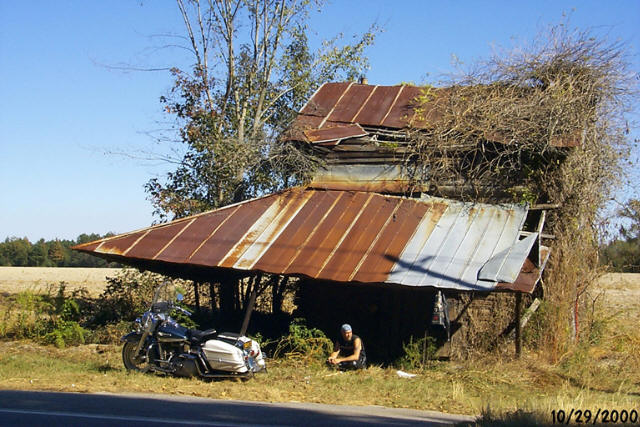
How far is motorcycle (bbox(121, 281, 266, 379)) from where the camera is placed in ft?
34.9

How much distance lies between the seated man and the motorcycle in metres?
1.55

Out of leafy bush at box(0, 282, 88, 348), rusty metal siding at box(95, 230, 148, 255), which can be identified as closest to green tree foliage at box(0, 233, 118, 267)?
leafy bush at box(0, 282, 88, 348)

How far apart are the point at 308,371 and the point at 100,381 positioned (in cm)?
346

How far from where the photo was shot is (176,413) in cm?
788

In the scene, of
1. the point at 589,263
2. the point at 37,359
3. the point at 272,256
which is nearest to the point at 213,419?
the point at 272,256

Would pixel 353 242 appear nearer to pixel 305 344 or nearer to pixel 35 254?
pixel 305 344

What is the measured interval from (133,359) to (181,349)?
1005mm

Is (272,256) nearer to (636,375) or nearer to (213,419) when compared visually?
(213,419)

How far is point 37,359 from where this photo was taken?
13.2 metres

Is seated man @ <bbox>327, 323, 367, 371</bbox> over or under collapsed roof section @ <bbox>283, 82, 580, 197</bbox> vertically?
under

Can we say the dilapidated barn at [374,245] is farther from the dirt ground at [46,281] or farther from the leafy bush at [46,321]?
the dirt ground at [46,281]

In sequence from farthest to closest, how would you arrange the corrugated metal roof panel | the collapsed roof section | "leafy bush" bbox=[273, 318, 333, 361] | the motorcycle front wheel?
the corrugated metal roof panel → the collapsed roof section → "leafy bush" bbox=[273, 318, 333, 361] → the motorcycle front wheel

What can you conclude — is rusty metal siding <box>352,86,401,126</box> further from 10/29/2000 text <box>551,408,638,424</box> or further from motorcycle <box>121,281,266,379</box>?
10/29/2000 text <box>551,408,638,424</box>

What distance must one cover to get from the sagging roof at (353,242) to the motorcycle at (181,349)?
5.55 feet
